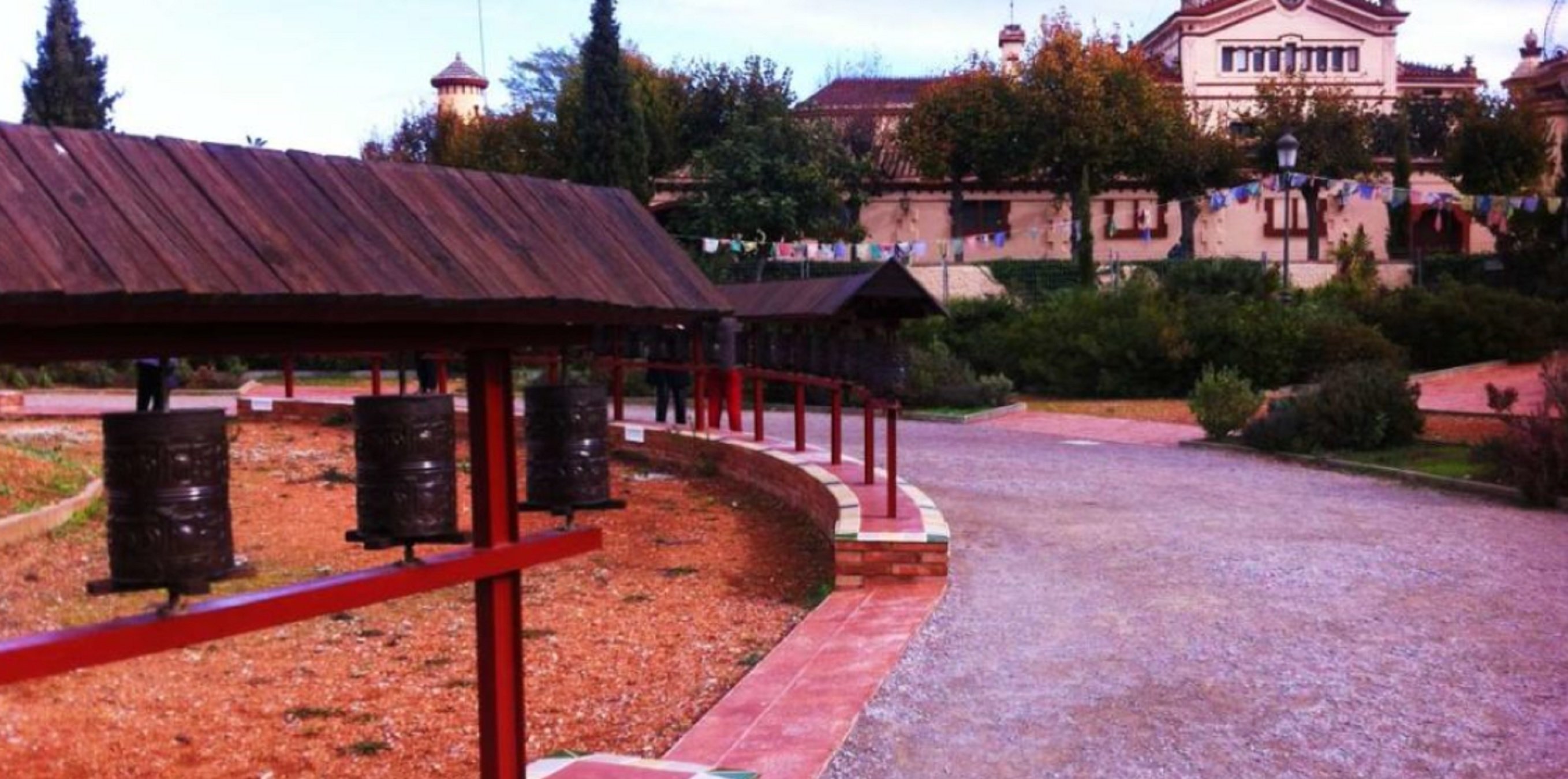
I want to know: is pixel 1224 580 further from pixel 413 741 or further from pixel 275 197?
pixel 275 197

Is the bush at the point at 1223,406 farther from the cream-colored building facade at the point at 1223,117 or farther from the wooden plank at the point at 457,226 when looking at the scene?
the cream-colored building facade at the point at 1223,117

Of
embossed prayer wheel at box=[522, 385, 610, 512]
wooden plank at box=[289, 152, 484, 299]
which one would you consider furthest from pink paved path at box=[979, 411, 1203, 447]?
wooden plank at box=[289, 152, 484, 299]

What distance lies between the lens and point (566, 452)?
4.52 meters

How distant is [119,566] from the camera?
3.31 m

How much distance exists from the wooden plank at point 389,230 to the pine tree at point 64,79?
36339 mm

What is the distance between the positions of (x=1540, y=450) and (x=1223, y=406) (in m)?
5.70

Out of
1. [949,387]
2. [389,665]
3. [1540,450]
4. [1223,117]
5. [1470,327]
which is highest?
[1223,117]

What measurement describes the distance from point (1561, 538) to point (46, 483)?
1225 cm

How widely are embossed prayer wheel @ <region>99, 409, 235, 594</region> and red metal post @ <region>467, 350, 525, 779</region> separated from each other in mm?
940

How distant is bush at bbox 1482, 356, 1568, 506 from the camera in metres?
12.4

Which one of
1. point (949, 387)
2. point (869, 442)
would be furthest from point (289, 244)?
point (949, 387)

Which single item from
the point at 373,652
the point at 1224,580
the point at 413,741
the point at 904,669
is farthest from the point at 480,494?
the point at 1224,580

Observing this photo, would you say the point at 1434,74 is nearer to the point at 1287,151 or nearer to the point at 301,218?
the point at 1287,151

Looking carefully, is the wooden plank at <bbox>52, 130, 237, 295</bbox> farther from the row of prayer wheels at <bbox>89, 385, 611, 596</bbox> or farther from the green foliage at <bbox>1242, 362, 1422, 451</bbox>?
the green foliage at <bbox>1242, 362, 1422, 451</bbox>
